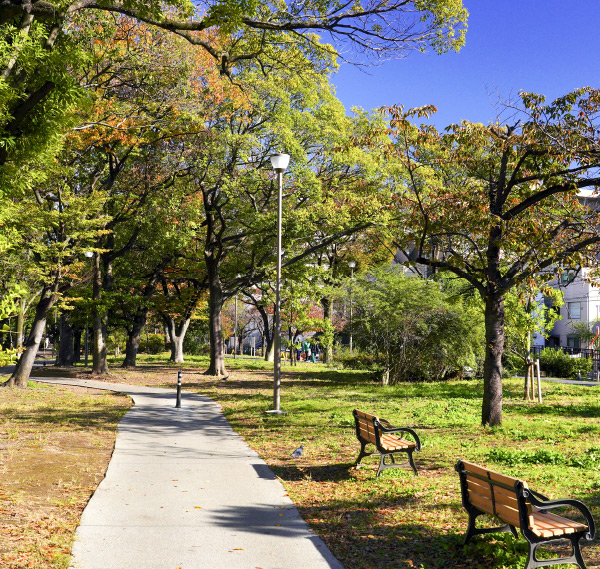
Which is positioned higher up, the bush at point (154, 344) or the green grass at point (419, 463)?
the bush at point (154, 344)

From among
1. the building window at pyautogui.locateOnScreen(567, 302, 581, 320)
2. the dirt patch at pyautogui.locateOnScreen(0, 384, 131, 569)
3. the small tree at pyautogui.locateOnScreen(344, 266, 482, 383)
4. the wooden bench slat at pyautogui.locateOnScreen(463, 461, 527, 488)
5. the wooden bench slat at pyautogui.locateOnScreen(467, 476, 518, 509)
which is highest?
the building window at pyautogui.locateOnScreen(567, 302, 581, 320)

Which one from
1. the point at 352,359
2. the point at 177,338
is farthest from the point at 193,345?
the point at 352,359

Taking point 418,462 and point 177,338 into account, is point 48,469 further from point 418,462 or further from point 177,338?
point 177,338

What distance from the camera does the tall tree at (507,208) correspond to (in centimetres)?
1134

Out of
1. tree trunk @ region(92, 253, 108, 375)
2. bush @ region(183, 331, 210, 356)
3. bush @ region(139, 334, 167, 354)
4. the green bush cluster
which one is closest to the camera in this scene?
the green bush cluster

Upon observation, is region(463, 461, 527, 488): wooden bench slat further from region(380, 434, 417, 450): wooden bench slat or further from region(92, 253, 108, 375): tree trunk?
region(92, 253, 108, 375): tree trunk

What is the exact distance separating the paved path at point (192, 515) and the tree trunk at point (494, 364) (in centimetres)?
555

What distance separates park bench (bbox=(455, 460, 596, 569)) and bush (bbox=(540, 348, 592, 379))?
99.6 ft

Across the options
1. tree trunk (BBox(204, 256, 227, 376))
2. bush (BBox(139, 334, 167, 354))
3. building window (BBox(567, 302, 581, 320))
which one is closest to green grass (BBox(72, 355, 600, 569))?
tree trunk (BBox(204, 256, 227, 376))

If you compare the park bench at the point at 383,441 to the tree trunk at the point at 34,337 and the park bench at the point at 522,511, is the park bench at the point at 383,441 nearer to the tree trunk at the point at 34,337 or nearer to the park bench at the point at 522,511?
the park bench at the point at 522,511

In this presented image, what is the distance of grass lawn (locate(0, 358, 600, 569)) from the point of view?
19.7 ft

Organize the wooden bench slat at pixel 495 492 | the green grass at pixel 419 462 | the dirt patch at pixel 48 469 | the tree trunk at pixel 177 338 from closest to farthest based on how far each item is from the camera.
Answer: the wooden bench slat at pixel 495 492 < the dirt patch at pixel 48 469 < the green grass at pixel 419 462 < the tree trunk at pixel 177 338

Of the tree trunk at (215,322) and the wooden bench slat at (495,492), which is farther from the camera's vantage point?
the tree trunk at (215,322)

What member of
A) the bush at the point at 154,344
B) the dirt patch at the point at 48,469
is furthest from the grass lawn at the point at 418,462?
the bush at the point at 154,344
